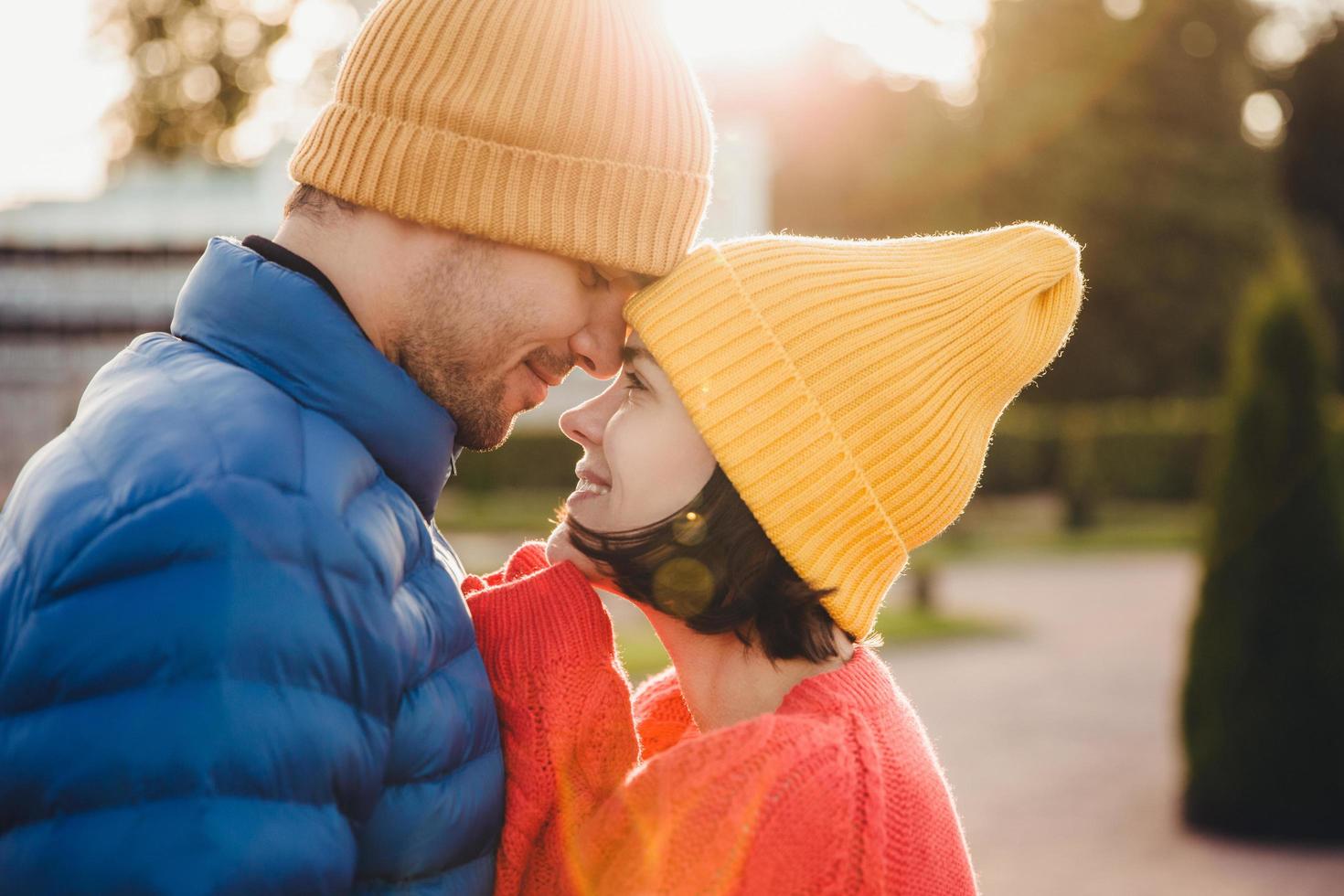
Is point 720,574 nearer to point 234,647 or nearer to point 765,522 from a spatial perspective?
point 765,522

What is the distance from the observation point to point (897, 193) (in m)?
38.2

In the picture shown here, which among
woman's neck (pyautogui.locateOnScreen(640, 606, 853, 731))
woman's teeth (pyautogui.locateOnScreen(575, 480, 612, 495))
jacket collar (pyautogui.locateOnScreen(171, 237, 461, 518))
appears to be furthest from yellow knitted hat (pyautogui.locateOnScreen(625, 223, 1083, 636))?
jacket collar (pyautogui.locateOnScreen(171, 237, 461, 518))

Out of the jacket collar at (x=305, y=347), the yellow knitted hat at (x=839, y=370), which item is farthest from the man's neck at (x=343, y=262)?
the yellow knitted hat at (x=839, y=370)

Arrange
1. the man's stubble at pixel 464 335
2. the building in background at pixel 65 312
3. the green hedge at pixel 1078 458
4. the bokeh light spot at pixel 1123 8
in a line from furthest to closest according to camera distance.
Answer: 1. the bokeh light spot at pixel 1123 8
2. the green hedge at pixel 1078 458
3. the building in background at pixel 65 312
4. the man's stubble at pixel 464 335

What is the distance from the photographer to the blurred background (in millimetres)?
7719

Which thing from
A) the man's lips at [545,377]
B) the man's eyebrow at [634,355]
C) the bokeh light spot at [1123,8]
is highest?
the bokeh light spot at [1123,8]

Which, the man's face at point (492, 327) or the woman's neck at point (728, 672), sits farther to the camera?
the woman's neck at point (728, 672)

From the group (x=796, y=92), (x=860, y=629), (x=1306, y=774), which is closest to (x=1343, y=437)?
(x=1306, y=774)

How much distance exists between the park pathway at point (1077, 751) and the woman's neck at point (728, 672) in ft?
16.5

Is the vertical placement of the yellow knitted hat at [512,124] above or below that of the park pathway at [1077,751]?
above

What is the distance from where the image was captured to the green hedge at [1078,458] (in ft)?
83.9

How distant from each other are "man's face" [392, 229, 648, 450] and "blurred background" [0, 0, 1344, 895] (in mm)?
606

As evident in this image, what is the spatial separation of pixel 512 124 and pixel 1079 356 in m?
37.0

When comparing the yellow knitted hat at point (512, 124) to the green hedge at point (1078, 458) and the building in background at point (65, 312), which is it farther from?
the green hedge at point (1078, 458)
